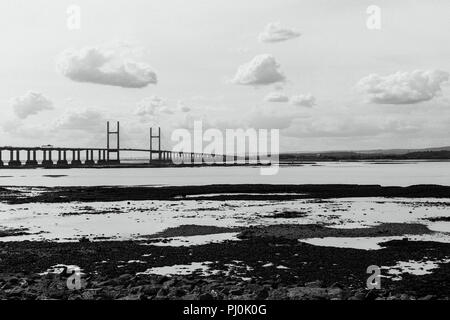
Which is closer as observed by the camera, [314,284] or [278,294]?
[278,294]

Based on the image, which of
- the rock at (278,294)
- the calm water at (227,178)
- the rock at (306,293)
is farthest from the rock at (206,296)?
the calm water at (227,178)

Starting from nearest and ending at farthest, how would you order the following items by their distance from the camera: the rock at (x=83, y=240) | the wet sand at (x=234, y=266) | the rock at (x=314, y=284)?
the wet sand at (x=234, y=266) < the rock at (x=314, y=284) < the rock at (x=83, y=240)

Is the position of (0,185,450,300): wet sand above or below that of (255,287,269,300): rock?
below

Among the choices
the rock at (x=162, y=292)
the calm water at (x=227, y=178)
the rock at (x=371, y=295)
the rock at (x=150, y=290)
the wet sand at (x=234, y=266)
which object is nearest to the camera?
the rock at (x=371, y=295)

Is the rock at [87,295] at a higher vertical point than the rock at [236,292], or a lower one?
lower

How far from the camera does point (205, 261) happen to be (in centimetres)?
1653

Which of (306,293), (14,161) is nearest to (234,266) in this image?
(306,293)

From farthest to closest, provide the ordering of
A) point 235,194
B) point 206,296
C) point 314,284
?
point 235,194
point 314,284
point 206,296

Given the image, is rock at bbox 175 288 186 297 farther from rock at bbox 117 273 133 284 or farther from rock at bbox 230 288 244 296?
rock at bbox 117 273 133 284

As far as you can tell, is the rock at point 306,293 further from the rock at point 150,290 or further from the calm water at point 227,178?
the calm water at point 227,178

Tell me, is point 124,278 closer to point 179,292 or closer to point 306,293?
point 179,292

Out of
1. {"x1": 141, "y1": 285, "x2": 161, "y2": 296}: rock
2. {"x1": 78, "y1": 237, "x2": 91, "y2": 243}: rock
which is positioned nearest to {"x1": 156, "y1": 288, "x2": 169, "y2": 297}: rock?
{"x1": 141, "y1": 285, "x2": 161, "y2": 296}: rock

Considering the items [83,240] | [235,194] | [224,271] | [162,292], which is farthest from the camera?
[235,194]
